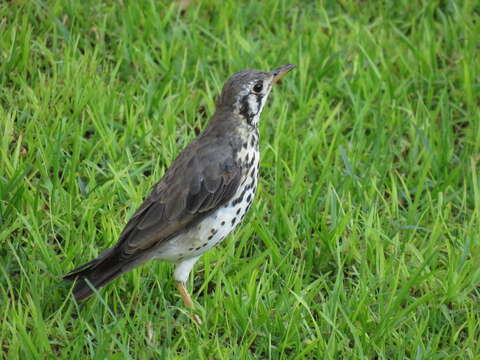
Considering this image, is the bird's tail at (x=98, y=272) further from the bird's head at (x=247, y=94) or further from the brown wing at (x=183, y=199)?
the bird's head at (x=247, y=94)

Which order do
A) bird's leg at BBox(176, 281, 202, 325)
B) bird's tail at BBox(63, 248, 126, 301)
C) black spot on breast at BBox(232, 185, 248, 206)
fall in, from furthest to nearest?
bird's leg at BBox(176, 281, 202, 325) < black spot on breast at BBox(232, 185, 248, 206) < bird's tail at BBox(63, 248, 126, 301)

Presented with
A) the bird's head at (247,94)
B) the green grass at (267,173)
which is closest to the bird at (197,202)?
the bird's head at (247,94)

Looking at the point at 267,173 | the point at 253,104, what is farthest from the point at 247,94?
the point at 267,173

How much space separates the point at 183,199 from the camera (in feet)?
15.5

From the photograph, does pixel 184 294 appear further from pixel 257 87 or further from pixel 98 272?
pixel 257 87

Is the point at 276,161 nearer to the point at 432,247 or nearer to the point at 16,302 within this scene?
the point at 432,247

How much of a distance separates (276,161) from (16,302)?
1977 millimetres

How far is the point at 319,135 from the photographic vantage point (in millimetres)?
6203

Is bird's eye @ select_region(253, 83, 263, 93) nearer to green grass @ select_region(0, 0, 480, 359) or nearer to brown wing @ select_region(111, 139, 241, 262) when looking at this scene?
brown wing @ select_region(111, 139, 241, 262)

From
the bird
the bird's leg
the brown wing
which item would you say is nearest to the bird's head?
the bird

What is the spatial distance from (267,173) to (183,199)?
144 cm

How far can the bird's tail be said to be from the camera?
4.59 meters

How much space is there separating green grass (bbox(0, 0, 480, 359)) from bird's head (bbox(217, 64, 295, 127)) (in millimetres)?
784

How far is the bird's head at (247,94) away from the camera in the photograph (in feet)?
16.2
